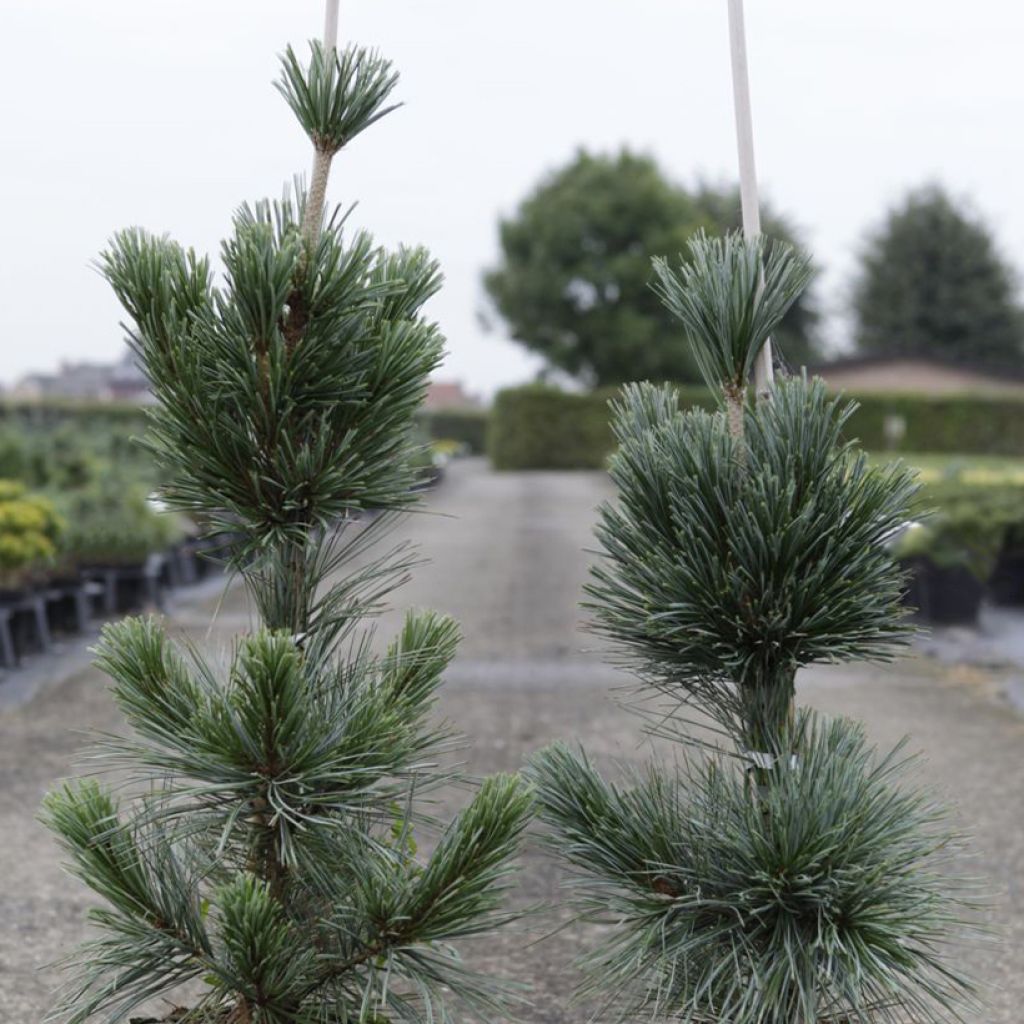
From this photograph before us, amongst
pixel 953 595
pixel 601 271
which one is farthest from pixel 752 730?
pixel 601 271

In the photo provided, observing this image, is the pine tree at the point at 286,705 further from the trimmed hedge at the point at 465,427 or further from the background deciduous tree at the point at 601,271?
the trimmed hedge at the point at 465,427

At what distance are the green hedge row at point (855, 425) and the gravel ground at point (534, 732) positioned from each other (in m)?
23.3

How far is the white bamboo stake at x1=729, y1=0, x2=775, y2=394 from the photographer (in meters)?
2.58

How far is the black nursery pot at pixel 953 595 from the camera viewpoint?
1095cm

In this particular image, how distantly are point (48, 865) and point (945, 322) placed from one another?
50.8 meters

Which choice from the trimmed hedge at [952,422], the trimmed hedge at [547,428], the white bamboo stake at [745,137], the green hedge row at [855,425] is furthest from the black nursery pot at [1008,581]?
the trimmed hedge at [547,428]

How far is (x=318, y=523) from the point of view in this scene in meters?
2.54

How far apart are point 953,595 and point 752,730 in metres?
9.02

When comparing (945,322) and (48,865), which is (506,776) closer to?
(48,865)

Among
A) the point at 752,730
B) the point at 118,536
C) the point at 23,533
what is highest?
the point at 752,730

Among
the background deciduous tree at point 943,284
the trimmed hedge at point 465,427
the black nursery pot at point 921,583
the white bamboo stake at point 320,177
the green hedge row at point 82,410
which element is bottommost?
the trimmed hedge at point 465,427

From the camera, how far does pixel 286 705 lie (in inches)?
87.7

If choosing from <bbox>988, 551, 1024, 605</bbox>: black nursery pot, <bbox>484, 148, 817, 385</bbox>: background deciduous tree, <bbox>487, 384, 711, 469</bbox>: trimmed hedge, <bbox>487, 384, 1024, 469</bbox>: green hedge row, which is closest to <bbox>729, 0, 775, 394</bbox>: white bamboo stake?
<bbox>988, 551, 1024, 605</bbox>: black nursery pot

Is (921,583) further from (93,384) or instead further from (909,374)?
(93,384)
